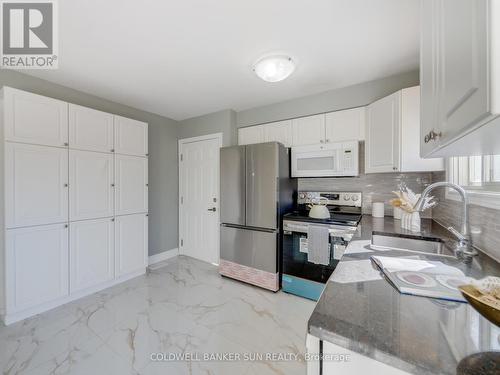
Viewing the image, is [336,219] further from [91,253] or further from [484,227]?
[91,253]

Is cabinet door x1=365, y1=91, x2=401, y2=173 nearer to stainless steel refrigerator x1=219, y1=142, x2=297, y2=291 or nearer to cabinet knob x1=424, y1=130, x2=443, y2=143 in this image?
stainless steel refrigerator x1=219, y1=142, x2=297, y2=291

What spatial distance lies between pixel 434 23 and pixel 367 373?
44.9 inches

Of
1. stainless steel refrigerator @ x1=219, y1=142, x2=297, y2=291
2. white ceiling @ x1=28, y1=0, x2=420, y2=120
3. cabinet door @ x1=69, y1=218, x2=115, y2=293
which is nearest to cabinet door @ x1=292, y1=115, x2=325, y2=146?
stainless steel refrigerator @ x1=219, y1=142, x2=297, y2=291

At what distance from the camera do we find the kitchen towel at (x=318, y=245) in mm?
2121

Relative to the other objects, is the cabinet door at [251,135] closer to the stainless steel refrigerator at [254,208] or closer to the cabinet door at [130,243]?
the stainless steel refrigerator at [254,208]

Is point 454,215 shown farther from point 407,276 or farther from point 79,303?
point 79,303

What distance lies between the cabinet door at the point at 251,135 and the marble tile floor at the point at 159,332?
6.49 ft

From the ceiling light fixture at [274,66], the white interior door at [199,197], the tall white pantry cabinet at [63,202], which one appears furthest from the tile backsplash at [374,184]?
the tall white pantry cabinet at [63,202]

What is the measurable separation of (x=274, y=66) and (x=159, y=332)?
2490mm

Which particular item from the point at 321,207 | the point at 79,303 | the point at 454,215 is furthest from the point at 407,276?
the point at 79,303

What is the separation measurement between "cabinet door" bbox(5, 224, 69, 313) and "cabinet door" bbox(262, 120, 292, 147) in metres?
2.56

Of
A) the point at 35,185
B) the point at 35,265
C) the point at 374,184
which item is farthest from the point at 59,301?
the point at 374,184

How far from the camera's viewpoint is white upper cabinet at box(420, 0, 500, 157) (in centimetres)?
39

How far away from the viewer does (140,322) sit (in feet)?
6.23
